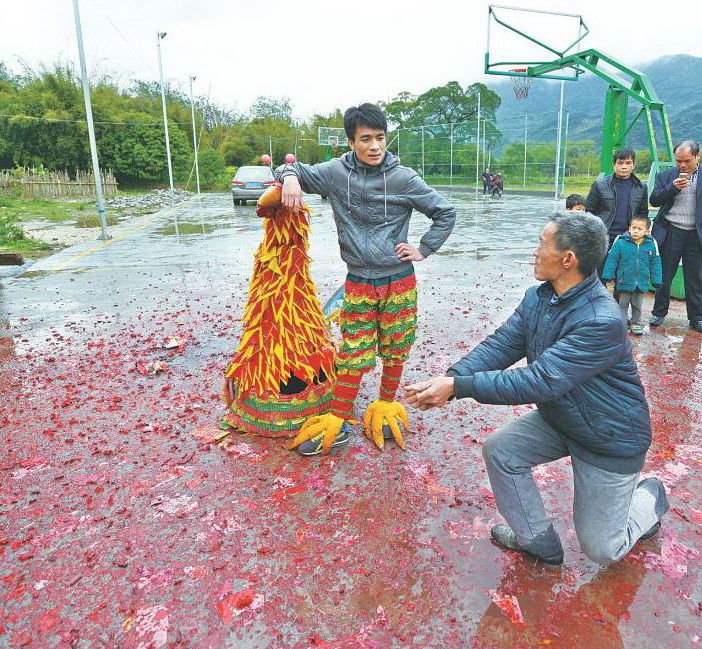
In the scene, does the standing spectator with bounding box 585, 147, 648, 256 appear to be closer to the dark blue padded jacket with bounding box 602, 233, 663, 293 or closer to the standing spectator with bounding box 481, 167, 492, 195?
the dark blue padded jacket with bounding box 602, 233, 663, 293

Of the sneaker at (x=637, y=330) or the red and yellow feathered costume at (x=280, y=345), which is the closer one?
the red and yellow feathered costume at (x=280, y=345)

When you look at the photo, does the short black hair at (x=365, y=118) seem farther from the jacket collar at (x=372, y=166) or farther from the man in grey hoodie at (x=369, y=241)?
the jacket collar at (x=372, y=166)

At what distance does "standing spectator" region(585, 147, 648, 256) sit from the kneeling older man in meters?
3.42

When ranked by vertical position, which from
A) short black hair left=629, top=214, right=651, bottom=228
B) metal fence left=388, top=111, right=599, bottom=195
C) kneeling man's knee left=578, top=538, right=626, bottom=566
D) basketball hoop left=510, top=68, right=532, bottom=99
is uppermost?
basketball hoop left=510, top=68, right=532, bottom=99

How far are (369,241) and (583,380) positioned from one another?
143 centimetres

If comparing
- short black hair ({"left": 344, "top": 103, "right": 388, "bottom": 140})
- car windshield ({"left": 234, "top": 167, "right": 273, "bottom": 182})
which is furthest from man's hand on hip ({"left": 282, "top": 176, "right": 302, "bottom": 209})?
car windshield ({"left": 234, "top": 167, "right": 273, "bottom": 182})

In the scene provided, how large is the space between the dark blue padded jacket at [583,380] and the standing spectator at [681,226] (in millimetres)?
3680

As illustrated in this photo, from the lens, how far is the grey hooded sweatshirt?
298 cm

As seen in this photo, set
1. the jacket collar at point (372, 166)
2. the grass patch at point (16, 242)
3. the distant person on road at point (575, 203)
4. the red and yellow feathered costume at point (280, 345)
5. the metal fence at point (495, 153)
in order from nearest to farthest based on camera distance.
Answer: the jacket collar at point (372, 166)
the red and yellow feathered costume at point (280, 345)
the distant person on road at point (575, 203)
the grass patch at point (16, 242)
the metal fence at point (495, 153)

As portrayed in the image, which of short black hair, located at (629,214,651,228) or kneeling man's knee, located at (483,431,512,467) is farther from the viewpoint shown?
short black hair, located at (629,214,651,228)

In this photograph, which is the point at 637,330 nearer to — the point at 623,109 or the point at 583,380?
the point at 583,380

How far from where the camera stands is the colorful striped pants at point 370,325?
3.08m

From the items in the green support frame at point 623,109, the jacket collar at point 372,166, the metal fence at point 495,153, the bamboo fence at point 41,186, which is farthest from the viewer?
the metal fence at point 495,153

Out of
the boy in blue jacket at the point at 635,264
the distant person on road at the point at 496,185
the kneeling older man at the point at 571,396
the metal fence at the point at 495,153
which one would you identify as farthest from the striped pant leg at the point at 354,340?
the metal fence at the point at 495,153
